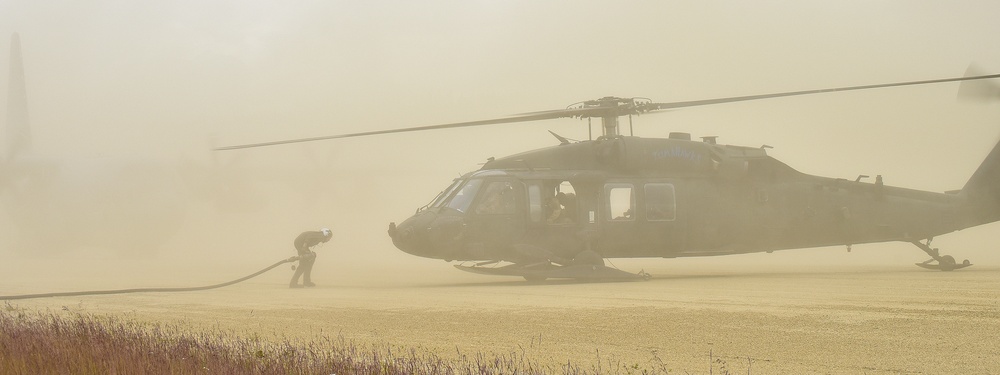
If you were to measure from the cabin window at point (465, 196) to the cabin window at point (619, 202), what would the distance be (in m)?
2.63

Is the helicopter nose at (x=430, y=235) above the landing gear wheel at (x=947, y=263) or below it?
above

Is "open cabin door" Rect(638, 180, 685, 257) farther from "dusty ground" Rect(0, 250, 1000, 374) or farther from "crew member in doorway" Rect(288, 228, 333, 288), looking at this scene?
"crew member in doorway" Rect(288, 228, 333, 288)

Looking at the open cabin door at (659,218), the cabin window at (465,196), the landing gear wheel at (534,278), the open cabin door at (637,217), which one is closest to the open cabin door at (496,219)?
the cabin window at (465,196)

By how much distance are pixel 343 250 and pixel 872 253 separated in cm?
2894

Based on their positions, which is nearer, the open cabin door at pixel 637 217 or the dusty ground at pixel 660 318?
the dusty ground at pixel 660 318

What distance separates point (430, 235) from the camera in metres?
18.2

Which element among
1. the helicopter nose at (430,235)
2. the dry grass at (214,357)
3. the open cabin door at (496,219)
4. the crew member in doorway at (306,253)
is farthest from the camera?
the crew member in doorway at (306,253)

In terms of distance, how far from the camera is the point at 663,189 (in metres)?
19.7

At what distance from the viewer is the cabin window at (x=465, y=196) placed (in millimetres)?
18688

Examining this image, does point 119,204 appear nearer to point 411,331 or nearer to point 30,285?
point 30,285

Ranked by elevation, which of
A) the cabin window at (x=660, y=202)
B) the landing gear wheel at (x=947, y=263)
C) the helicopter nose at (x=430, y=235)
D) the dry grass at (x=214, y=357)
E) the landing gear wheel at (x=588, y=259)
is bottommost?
the dry grass at (x=214, y=357)

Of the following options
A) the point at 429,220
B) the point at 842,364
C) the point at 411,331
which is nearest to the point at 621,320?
the point at 411,331

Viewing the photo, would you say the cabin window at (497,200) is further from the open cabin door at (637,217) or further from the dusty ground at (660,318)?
the open cabin door at (637,217)

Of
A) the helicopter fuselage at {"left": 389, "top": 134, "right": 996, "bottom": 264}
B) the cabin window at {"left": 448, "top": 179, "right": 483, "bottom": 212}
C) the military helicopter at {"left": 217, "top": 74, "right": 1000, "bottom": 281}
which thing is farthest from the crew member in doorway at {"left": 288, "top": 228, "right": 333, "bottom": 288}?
the cabin window at {"left": 448, "top": 179, "right": 483, "bottom": 212}
